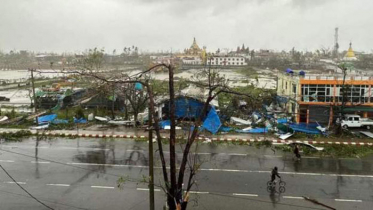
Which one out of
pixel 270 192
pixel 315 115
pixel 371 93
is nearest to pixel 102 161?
pixel 270 192

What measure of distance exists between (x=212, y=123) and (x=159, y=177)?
765cm

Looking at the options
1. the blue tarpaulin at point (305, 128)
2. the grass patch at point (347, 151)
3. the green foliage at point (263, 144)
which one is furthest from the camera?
the blue tarpaulin at point (305, 128)

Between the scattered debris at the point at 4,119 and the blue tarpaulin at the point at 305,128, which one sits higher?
the scattered debris at the point at 4,119

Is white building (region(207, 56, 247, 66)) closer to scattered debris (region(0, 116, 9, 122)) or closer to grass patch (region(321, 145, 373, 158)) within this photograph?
scattered debris (region(0, 116, 9, 122))

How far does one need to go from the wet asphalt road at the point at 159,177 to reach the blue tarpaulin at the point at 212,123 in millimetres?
2310

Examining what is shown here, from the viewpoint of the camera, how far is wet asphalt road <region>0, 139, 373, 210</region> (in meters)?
10.4

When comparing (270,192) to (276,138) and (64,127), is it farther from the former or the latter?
(64,127)

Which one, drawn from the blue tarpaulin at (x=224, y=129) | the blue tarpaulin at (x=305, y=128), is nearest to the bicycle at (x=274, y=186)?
the blue tarpaulin at (x=305, y=128)

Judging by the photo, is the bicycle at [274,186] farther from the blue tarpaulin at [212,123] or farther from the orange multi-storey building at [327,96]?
the orange multi-storey building at [327,96]

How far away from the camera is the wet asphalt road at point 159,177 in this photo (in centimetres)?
1041

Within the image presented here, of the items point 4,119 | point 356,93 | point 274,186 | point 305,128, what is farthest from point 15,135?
point 356,93

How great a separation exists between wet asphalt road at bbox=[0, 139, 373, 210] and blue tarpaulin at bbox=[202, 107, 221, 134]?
7.58ft

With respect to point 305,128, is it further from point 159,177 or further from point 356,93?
point 159,177

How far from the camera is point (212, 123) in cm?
1917
